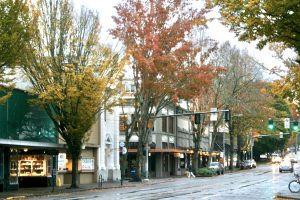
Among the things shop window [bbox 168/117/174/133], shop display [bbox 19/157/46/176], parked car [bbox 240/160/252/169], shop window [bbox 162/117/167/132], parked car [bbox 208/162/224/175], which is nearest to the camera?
shop display [bbox 19/157/46/176]

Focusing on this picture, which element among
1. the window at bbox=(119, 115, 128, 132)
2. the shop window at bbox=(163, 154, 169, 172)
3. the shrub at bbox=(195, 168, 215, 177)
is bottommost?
the shrub at bbox=(195, 168, 215, 177)

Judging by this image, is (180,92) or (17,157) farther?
(180,92)

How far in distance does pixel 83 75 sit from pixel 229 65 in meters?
32.0

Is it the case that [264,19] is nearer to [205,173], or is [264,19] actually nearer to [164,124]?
[205,173]

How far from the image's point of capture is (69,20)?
37.8m

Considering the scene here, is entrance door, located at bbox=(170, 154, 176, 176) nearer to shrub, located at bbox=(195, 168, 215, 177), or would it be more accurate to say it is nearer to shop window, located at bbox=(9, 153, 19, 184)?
shrub, located at bbox=(195, 168, 215, 177)

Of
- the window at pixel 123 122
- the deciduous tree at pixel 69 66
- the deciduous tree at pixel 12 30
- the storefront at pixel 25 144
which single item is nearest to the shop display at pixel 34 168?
the storefront at pixel 25 144

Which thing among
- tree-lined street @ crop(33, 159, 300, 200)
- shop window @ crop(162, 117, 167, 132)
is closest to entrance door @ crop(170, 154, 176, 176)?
shop window @ crop(162, 117, 167, 132)

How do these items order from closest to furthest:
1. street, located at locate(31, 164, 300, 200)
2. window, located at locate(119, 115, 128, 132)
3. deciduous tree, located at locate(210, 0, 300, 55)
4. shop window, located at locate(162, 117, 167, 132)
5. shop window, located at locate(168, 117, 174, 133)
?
deciduous tree, located at locate(210, 0, 300, 55)
street, located at locate(31, 164, 300, 200)
window, located at locate(119, 115, 128, 132)
shop window, located at locate(162, 117, 167, 132)
shop window, located at locate(168, 117, 174, 133)

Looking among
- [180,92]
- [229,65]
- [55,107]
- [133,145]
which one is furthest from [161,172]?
[55,107]

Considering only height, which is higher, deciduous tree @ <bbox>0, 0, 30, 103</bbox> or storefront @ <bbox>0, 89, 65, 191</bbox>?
deciduous tree @ <bbox>0, 0, 30, 103</bbox>

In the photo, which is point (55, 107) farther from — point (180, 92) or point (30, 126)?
point (180, 92)

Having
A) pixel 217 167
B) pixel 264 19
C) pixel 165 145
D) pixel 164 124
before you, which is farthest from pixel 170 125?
pixel 264 19

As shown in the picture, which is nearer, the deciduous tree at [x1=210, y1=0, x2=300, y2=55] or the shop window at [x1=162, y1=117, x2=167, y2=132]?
the deciduous tree at [x1=210, y1=0, x2=300, y2=55]
